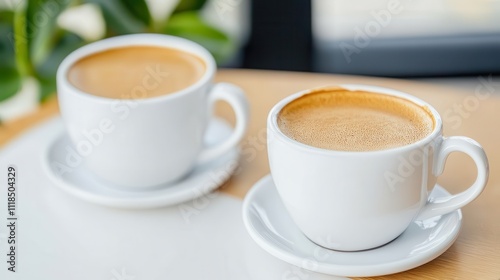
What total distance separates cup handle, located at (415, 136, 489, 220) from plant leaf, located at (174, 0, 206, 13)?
71cm

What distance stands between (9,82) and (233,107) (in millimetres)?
473

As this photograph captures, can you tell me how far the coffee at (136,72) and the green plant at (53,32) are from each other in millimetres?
180

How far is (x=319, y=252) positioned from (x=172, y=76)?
1.06 ft

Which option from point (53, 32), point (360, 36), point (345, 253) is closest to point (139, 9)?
point (53, 32)

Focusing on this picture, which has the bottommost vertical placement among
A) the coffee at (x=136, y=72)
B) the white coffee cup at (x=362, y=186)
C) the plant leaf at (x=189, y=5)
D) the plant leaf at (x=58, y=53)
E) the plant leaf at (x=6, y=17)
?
the plant leaf at (x=58, y=53)

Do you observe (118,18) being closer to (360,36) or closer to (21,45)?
(21,45)

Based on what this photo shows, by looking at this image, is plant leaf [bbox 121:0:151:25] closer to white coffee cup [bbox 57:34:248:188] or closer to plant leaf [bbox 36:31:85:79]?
plant leaf [bbox 36:31:85:79]

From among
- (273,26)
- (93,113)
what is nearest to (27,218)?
(93,113)

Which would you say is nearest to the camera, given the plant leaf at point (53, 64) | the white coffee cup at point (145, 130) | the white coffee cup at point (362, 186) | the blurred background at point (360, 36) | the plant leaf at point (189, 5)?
the white coffee cup at point (362, 186)

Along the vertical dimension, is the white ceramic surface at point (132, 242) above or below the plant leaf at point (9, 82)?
above

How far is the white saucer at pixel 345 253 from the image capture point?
0.69 metres

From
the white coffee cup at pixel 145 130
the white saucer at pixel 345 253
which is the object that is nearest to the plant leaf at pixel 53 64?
the white coffee cup at pixel 145 130

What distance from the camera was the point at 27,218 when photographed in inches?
33.2

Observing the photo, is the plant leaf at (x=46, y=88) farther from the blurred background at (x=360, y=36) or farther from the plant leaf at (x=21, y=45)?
the blurred background at (x=360, y=36)
